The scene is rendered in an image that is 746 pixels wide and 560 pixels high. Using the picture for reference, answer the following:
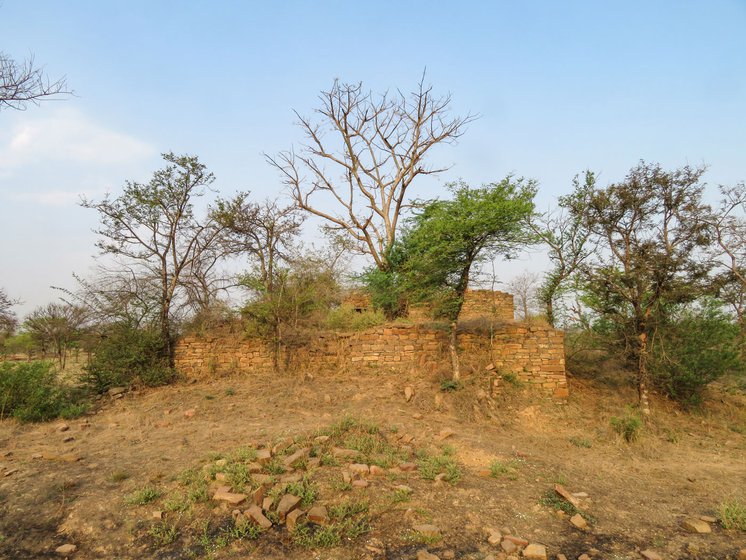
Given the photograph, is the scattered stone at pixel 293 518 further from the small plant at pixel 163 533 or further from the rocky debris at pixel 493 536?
the rocky debris at pixel 493 536

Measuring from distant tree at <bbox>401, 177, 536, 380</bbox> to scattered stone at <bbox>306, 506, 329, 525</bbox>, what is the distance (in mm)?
5759

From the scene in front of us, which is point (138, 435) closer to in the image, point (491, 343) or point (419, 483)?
point (419, 483)

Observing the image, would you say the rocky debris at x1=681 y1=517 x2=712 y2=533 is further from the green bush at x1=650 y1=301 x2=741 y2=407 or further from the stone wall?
the green bush at x1=650 y1=301 x2=741 y2=407

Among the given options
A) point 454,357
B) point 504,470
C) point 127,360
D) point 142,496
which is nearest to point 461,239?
point 454,357

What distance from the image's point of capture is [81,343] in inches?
443

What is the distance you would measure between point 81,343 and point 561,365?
1220 cm

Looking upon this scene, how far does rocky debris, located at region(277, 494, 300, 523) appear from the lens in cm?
421

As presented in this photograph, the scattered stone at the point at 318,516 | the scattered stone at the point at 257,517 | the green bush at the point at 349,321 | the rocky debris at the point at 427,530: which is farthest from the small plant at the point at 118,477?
the green bush at the point at 349,321

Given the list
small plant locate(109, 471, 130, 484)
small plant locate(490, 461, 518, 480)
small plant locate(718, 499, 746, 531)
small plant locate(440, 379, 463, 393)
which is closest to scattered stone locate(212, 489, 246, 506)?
small plant locate(109, 471, 130, 484)

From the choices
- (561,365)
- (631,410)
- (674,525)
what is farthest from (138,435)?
(631,410)

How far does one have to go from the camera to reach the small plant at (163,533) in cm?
394

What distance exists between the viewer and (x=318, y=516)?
4.18 metres

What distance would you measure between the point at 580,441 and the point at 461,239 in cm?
443

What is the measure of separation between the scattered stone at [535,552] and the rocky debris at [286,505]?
224cm
